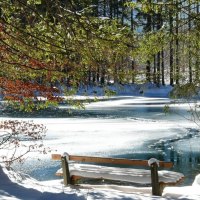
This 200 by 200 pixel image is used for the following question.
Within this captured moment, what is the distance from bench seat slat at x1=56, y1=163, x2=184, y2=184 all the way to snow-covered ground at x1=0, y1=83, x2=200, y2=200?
0.33 meters

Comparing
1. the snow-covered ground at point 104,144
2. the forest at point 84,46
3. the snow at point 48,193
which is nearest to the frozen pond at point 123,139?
the snow-covered ground at point 104,144

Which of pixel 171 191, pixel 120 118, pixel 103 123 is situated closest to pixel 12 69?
pixel 171 191

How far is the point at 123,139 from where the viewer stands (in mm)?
20656

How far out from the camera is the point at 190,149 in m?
Result: 17.9

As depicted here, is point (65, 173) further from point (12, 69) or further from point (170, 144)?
point (170, 144)

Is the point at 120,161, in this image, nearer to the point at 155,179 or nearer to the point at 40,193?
the point at 155,179

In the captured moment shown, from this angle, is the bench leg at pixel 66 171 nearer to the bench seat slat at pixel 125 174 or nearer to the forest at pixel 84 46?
the bench seat slat at pixel 125 174

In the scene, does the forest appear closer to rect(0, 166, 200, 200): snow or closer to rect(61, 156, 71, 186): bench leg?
rect(61, 156, 71, 186): bench leg

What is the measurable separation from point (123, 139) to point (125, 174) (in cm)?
Answer: 1033

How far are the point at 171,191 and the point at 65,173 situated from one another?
2.72m

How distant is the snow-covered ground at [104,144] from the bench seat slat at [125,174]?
33 centimetres

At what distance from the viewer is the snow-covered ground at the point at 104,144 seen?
27.3 feet

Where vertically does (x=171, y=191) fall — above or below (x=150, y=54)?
below

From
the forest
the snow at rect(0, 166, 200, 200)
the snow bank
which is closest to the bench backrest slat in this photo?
the snow at rect(0, 166, 200, 200)
